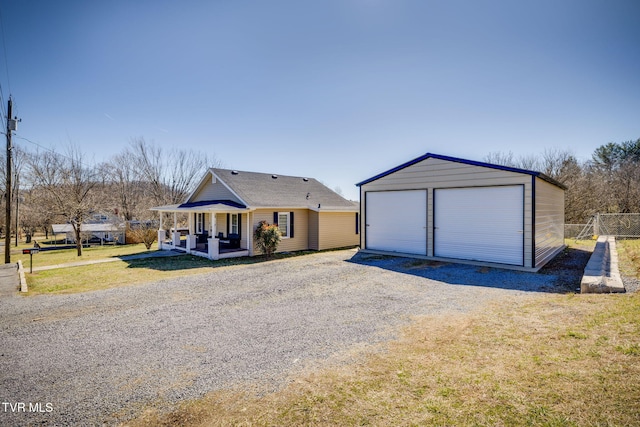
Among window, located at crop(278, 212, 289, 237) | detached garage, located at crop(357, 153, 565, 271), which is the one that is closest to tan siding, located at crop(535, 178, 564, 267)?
detached garage, located at crop(357, 153, 565, 271)

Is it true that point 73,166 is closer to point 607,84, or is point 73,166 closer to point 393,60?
point 393,60

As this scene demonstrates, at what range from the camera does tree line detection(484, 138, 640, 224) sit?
26.0 meters

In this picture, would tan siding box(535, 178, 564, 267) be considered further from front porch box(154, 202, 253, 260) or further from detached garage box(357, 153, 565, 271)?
front porch box(154, 202, 253, 260)

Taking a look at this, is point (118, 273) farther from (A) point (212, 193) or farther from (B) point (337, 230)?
(B) point (337, 230)

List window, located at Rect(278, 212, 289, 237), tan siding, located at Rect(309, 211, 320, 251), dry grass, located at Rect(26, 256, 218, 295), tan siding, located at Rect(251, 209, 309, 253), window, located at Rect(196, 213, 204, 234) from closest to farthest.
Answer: dry grass, located at Rect(26, 256, 218, 295)
tan siding, located at Rect(251, 209, 309, 253)
window, located at Rect(278, 212, 289, 237)
tan siding, located at Rect(309, 211, 320, 251)
window, located at Rect(196, 213, 204, 234)

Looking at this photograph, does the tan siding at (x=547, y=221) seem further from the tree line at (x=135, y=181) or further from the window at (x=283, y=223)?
the tree line at (x=135, y=181)

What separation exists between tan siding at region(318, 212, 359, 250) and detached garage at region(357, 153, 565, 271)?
2.57 m

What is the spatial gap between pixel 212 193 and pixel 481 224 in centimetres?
1417

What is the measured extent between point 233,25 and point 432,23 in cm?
721

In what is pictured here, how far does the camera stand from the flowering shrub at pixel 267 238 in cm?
1444

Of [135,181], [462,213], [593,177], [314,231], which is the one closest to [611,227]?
[593,177]

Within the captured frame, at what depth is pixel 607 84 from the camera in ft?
40.9

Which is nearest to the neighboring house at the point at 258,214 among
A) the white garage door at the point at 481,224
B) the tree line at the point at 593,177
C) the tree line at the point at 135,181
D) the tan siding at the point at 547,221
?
the white garage door at the point at 481,224

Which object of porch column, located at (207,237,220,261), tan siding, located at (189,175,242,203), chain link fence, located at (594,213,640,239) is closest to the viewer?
porch column, located at (207,237,220,261)
